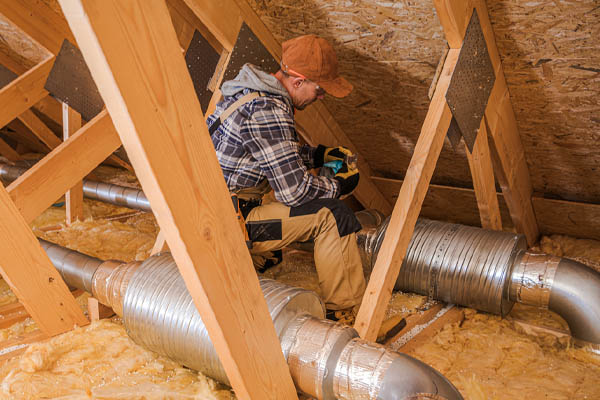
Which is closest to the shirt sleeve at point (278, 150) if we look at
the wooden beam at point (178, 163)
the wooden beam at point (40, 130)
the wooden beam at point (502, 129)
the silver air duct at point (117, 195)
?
the wooden beam at point (502, 129)

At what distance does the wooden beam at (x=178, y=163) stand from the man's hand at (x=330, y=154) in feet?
4.04

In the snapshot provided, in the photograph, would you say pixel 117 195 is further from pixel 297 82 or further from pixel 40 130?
pixel 297 82

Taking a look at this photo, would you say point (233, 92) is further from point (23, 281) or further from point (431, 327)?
point (431, 327)

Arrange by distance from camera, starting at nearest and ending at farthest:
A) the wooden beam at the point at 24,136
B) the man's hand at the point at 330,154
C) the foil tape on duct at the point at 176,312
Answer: the foil tape on duct at the point at 176,312 → the man's hand at the point at 330,154 → the wooden beam at the point at 24,136

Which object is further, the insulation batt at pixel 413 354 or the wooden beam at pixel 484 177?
the wooden beam at pixel 484 177

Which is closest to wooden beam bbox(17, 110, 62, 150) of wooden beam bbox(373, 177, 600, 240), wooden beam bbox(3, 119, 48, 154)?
wooden beam bbox(3, 119, 48, 154)

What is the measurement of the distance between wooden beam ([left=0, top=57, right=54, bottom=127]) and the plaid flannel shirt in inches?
70.7

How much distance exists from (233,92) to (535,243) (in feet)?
7.78

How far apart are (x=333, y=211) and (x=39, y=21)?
2.37 m

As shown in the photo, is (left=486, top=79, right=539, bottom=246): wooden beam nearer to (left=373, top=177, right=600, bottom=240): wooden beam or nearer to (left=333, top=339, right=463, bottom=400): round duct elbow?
(left=373, top=177, right=600, bottom=240): wooden beam

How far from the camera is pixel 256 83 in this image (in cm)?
184

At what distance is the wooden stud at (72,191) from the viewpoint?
3.17 meters

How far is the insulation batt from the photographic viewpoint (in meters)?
1.52

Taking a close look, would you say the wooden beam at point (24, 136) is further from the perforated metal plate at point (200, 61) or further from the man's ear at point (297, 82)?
the man's ear at point (297, 82)
